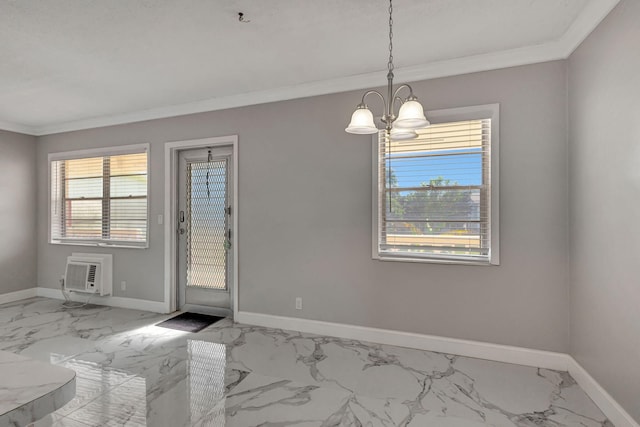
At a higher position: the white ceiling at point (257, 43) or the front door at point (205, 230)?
the white ceiling at point (257, 43)

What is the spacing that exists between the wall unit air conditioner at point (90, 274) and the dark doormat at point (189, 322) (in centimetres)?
128

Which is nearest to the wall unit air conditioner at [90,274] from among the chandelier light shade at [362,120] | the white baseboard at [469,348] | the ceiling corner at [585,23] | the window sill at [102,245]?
the window sill at [102,245]

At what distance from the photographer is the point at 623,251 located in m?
1.91

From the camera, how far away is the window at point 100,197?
438 cm

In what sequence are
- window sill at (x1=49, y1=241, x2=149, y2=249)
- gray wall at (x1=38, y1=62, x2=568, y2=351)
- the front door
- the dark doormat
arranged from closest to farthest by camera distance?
gray wall at (x1=38, y1=62, x2=568, y2=351)
the dark doormat
the front door
window sill at (x1=49, y1=241, x2=149, y2=249)

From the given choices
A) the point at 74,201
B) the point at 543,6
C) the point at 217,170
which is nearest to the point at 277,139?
the point at 217,170

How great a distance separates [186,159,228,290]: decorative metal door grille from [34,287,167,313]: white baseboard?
544mm

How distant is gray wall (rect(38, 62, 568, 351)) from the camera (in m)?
2.67

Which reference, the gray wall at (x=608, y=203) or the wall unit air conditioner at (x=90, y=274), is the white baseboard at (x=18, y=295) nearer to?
the wall unit air conditioner at (x=90, y=274)

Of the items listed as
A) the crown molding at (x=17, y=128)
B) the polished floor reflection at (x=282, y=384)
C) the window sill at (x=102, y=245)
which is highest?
the crown molding at (x=17, y=128)

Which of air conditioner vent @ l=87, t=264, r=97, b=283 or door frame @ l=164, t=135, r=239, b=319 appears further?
air conditioner vent @ l=87, t=264, r=97, b=283

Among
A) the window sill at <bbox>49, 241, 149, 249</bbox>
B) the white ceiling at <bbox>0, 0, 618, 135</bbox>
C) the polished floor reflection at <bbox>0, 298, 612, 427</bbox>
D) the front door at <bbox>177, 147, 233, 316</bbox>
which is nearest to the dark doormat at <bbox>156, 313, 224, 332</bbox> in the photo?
the front door at <bbox>177, 147, 233, 316</bbox>

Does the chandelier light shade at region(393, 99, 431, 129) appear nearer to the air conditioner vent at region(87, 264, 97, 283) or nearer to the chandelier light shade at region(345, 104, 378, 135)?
the chandelier light shade at region(345, 104, 378, 135)

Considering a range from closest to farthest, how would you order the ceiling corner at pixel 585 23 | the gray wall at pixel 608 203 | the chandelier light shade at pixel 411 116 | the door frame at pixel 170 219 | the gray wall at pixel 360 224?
the chandelier light shade at pixel 411 116 < the gray wall at pixel 608 203 < the ceiling corner at pixel 585 23 < the gray wall at pixel 360 224 < the door frame at pixel 170 219
